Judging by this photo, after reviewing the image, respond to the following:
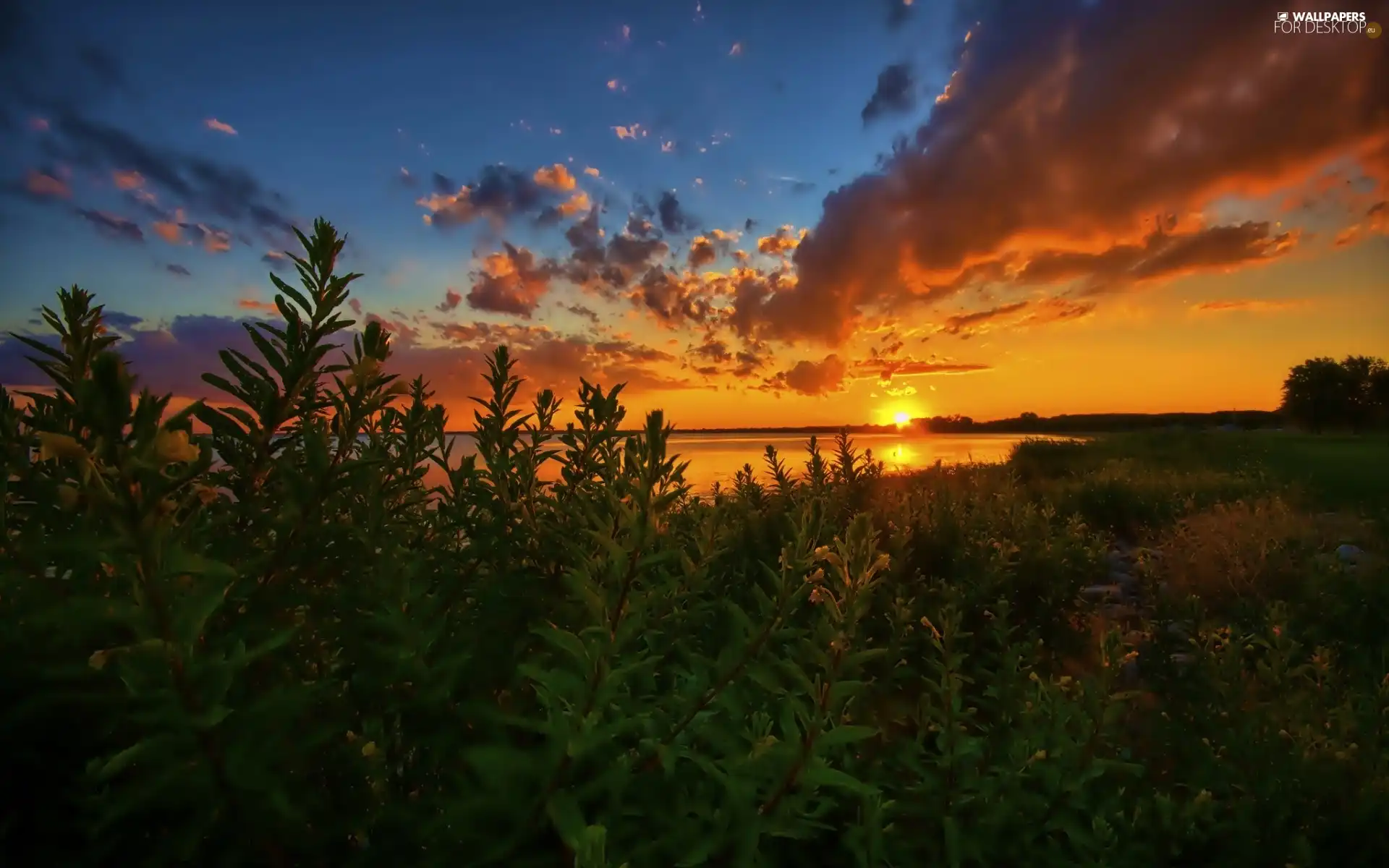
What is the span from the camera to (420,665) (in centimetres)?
131

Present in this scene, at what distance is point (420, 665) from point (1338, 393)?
6926cm

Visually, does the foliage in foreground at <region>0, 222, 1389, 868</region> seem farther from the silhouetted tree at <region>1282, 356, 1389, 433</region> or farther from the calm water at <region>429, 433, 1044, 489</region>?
the silhouetted tree at <region>1282, 356, 1389, 433</region>

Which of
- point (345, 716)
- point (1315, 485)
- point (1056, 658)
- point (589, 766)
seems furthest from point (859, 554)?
point (1315, 485)

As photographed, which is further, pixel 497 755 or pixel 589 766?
pixel 589 766

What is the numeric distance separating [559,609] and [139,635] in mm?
939

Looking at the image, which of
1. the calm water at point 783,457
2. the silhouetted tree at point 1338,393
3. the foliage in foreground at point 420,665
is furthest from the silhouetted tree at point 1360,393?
the foliage in foreground at point 420,665

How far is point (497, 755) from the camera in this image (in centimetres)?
114

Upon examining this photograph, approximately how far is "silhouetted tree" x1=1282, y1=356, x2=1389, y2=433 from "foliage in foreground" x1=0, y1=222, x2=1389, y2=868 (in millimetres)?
65615

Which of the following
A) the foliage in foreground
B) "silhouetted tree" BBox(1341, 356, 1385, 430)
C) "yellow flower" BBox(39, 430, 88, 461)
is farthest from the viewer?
"silhouetted tree" BBox(1341, 356, 1385, 430)

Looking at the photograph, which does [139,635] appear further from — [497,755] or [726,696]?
[726,696]

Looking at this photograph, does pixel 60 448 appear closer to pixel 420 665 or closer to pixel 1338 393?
pixel 420 665

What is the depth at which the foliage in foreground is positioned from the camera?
39.2 inches

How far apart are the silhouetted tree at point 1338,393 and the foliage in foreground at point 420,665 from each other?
215 ft

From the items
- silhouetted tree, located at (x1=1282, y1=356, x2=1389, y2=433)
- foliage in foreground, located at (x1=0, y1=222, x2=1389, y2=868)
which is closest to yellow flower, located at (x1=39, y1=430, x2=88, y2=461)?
foliage in foreground, located at (x1=0, y1=222, x2=1389, y2=868)
